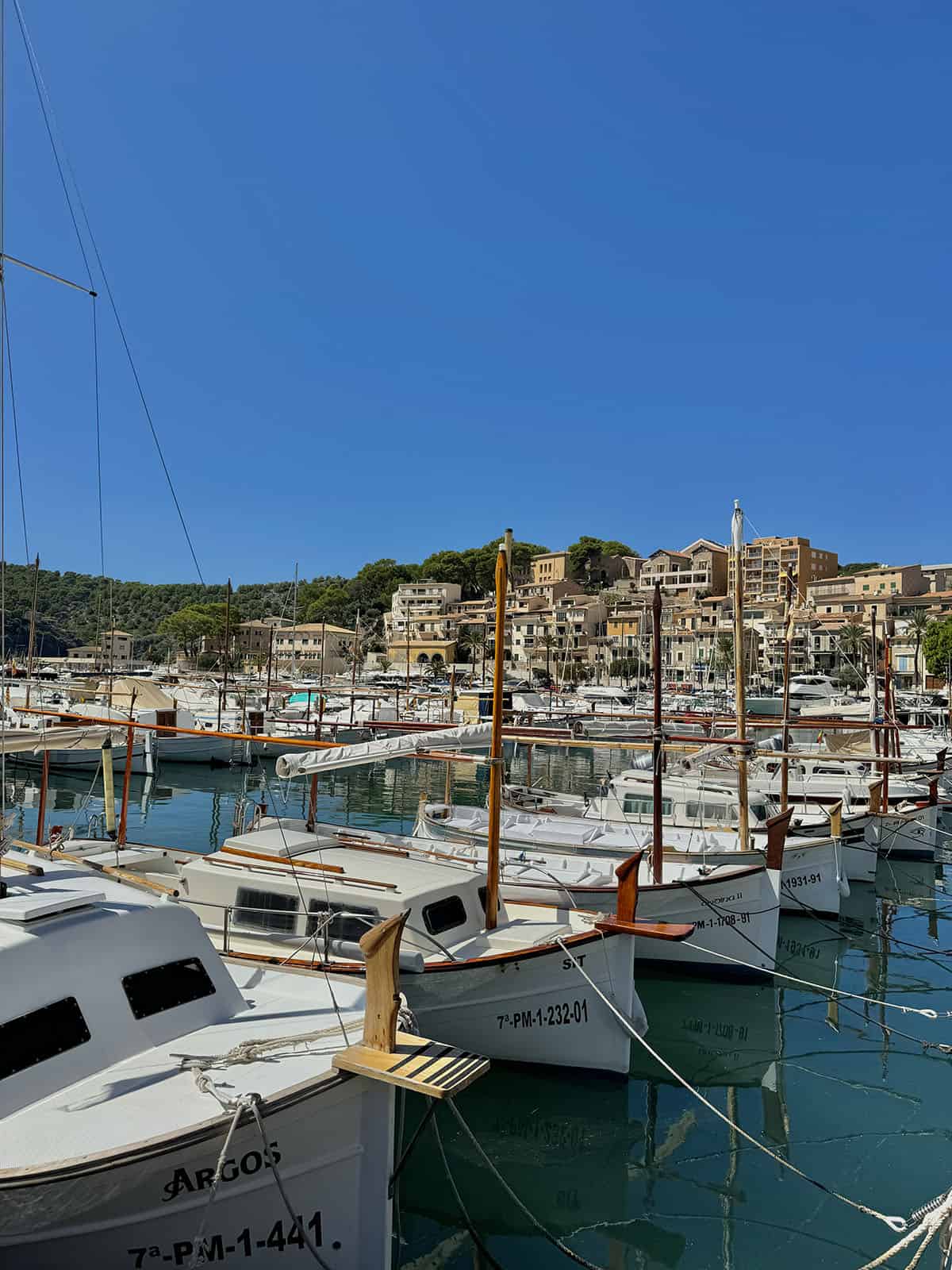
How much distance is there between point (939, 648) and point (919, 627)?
13.6 m

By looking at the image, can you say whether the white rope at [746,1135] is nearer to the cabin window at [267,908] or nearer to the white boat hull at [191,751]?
the cabin window at [267,908]

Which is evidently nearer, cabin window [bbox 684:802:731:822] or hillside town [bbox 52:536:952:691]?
cabin window [bbox 684:802:731:822]

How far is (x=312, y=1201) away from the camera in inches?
245

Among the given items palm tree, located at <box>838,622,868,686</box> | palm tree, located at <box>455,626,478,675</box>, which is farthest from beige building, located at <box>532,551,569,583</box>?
palm tree, located at <box>838,622,868,686</box>

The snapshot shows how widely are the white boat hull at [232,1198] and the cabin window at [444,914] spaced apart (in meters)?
5.21

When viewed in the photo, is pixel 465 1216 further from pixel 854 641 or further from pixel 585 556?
pixel 585 556

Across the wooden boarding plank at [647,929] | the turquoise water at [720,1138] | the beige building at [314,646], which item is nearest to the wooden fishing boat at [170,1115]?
the turquoise water at [720,1138]

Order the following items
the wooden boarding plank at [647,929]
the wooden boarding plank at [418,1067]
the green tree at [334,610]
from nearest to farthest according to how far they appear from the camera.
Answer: the wooden boarding plank at [418,1067] → the wooden boarding plank at [647,929] → the green tree at [334,610]

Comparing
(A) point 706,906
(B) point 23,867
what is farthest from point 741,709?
(B) point 23,867

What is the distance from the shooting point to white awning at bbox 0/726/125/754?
14055 mm

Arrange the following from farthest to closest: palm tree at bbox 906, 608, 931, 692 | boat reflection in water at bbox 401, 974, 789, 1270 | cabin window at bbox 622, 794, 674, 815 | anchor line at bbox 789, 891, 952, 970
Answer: palm tree at bbox 906, 608, 931, 692 < cabin window at bbox 622, 794, 674, 815 < anchor line at bbox 789, 891, 952, 970 < boat reflection in water at bbox 401, 974, 789, 1270

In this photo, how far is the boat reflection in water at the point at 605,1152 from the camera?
849 cm

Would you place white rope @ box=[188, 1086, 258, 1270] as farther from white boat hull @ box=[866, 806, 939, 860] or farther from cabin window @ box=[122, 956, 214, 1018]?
white boat hull @ box=[866, 806, 939, 860]

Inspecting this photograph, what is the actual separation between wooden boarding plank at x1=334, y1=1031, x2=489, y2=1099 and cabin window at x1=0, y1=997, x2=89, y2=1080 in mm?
2338
